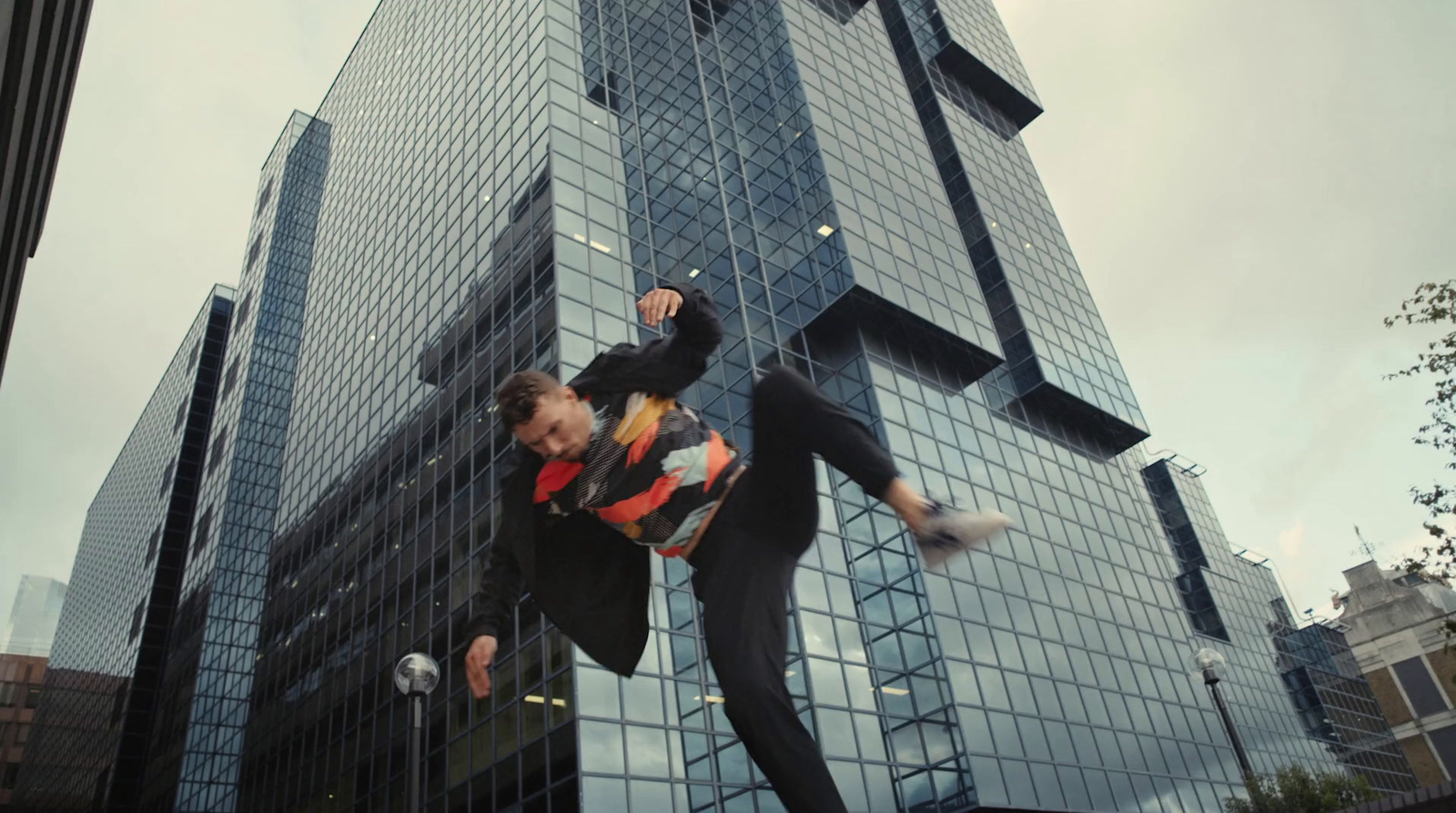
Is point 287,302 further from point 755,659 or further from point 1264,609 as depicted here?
point 755,659

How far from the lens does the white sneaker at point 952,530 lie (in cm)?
310

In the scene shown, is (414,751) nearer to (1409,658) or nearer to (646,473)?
(646,473)

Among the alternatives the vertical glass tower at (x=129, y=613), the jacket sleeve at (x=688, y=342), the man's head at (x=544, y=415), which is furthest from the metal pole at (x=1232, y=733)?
the vertical glass tower at (x=129, y=613)

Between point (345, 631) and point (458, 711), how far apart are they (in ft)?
32.7

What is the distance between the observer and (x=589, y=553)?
4027 mm

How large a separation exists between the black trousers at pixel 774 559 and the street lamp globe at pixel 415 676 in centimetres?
857

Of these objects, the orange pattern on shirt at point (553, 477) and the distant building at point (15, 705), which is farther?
the distant building at point (15, 705)

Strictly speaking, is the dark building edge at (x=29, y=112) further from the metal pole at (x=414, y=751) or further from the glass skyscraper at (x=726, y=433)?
the glass skyscraper at (x=726, y=433)

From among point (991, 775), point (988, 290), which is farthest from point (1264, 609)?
point (991, 775)

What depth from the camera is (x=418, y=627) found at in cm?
2822

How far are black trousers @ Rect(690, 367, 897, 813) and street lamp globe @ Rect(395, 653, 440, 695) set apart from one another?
8.57 metres

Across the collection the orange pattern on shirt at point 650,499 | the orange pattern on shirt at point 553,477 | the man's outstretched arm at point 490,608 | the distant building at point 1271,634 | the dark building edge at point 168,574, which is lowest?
the man's outstretched arm at point 490,608

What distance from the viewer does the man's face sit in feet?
→ 12.2

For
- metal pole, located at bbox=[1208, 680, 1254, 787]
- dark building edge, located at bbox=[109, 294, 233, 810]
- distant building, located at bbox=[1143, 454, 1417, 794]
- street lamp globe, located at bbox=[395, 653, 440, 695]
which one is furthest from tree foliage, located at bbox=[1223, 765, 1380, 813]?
dark building edge, located at bbox=[109, 294, 233, 810]
